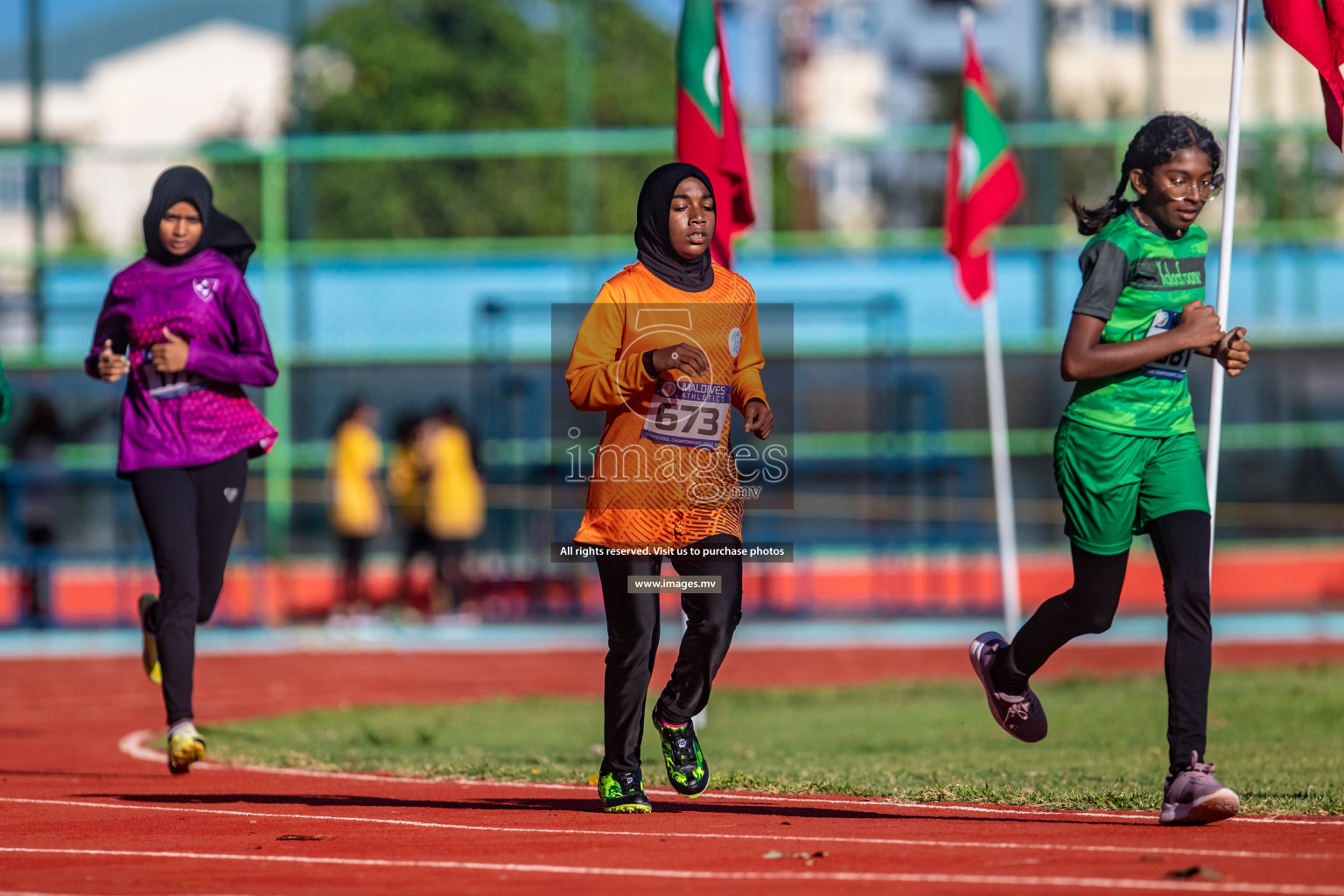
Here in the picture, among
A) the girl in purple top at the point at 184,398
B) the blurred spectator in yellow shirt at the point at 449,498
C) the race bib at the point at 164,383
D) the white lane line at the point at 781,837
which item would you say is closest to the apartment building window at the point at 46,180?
the blurred spectator in yellow shirt at the point at 449,498

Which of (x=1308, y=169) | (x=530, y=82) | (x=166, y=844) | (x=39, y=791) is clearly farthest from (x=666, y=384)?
(x=530, y=82)

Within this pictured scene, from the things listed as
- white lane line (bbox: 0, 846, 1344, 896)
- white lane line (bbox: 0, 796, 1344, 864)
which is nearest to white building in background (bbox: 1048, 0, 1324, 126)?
white lane line (bbox: 0, 796, 1344, 864)

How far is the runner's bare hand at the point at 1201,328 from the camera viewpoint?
591 cm

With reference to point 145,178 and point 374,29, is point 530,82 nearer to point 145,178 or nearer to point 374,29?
point 374,29

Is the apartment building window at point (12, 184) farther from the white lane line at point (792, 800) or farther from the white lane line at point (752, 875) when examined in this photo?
the white lane line at point (752, 875)

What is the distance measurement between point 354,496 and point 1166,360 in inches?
537

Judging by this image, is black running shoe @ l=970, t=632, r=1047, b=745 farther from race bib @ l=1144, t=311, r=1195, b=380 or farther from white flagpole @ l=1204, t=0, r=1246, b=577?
race bib @ l=1144, t=311, r=1195, b=380

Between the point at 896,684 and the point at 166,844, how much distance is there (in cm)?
791

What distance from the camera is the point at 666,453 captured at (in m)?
6.24

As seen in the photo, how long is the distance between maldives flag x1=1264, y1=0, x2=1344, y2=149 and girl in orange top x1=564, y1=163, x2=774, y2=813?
102 inches

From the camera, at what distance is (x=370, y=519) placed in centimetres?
1895

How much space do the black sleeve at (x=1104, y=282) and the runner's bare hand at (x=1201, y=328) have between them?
224mm

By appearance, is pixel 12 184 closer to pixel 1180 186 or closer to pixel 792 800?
pixel 792 800

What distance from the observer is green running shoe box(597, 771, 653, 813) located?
6453mm
